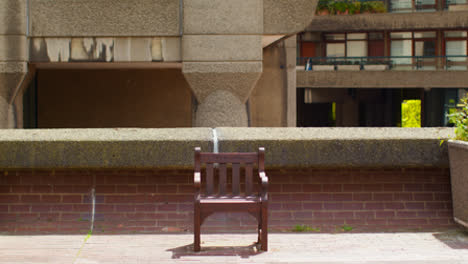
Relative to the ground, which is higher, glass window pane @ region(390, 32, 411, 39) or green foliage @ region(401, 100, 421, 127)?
glass window pane @ region(390, 32, 411, 39)

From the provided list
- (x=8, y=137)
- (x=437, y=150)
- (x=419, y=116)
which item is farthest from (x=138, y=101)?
(x=419, y=116)

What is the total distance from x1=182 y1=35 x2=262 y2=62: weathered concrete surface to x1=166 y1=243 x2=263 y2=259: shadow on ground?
6.27 metres

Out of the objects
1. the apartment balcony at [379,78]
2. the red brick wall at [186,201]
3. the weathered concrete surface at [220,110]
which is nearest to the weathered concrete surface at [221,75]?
the weathered concrete surface at [220,110]

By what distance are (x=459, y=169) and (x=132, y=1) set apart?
7.49m

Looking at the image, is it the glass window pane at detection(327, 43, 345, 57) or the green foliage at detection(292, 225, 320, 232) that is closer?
the green foliage at detection(292, 225, 320, 232)

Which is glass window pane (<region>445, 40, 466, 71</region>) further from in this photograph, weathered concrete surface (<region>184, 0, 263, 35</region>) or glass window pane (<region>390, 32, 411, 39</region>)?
weathered concrete surface (<region>184, 0, 263, 35</region>)

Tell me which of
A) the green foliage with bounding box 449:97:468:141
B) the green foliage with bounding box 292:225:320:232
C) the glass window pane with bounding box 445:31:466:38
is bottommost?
the green foliage with bounding box 292:225:320:232

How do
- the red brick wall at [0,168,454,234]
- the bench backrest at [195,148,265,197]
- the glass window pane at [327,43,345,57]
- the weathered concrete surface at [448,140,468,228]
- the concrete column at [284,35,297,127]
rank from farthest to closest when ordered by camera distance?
the glass window pane at [327,43,345,57], the concrete column at [284,35,297,127], the red brick wall at [0,168,454,234], the weathered concrete surface at [448,140,468,228], the bench backrest at [195,148,265,197]

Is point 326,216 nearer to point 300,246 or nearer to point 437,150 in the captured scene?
point 300,246

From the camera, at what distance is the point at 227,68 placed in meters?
11.1

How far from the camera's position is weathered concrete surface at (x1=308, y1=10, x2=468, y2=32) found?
34.2m

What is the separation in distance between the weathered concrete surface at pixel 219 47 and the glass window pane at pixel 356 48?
27.9 m

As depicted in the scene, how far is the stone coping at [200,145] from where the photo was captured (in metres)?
5.75

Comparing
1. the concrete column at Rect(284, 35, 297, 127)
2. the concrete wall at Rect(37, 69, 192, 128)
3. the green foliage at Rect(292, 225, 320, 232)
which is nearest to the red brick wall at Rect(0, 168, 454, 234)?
the green foliage at Rect(292, 225, 320, 232)
